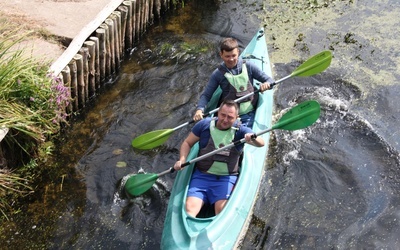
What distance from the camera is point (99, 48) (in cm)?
774

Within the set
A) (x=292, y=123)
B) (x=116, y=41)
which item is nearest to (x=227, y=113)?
(x=292, y=123)

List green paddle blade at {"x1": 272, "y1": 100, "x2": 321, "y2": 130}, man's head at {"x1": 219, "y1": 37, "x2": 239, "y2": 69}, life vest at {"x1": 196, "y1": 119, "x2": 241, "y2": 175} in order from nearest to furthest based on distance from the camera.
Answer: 1. life vest at {"x1": 196, "y1": 119, "x2": 241, "y2": 175}
2. green paddle blade at {"x1": 272, "y1": 100, "x2": 321, "y2": 130}
3. man's head at {"x1": 219, "y1": 37, "x2": 239, "y2": 69}

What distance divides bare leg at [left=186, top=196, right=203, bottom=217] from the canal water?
731 millimetres

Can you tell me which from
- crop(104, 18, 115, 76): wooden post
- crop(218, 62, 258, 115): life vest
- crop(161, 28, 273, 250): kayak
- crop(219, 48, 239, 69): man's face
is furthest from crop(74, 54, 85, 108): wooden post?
crop(161, 28, 273, 250): kayak

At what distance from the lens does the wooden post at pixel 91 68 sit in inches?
292

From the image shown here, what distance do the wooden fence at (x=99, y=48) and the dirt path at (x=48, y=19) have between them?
286mm

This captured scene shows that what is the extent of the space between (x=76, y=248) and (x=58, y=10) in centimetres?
443

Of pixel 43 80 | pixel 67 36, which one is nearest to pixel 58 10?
pixel 67 36

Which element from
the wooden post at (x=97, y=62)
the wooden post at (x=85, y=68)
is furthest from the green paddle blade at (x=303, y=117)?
the wooden post at (x=97, y=62)

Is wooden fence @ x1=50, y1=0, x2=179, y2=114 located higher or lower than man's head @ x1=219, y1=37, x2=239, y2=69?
lower

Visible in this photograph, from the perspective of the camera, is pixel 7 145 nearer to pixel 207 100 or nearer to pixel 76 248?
pixel 76 248

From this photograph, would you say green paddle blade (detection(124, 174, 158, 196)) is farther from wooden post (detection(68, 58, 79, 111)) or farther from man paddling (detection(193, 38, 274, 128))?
wooden post (detection(68, 58, 79, 111))

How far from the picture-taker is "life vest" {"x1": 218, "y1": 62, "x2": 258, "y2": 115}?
252 inches

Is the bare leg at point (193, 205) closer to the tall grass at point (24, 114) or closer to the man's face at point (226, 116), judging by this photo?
the man's face at point (226, 116)
